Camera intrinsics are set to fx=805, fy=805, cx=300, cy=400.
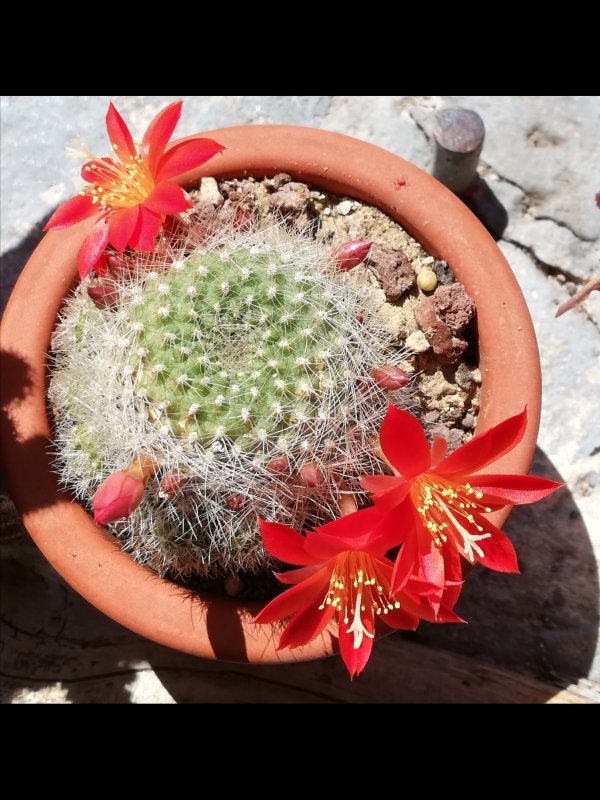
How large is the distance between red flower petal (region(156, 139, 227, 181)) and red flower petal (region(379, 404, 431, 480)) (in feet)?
1.56

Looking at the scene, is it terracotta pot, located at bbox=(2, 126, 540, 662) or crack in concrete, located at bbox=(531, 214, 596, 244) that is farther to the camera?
crack in concrete, located at bbox=(531, 214, 596, 244)

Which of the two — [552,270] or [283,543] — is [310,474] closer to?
[283,543]

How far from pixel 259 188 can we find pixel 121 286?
0.40 metres

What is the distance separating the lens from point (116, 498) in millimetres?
1002

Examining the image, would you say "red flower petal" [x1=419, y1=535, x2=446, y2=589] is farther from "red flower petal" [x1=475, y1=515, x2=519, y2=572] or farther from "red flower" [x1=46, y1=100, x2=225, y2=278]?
"red flower" [x1=46, y1=100, x2=225, y2=278]

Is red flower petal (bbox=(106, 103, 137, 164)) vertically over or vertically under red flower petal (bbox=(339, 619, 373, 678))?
over

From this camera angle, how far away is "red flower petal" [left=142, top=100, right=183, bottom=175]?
1.12 m

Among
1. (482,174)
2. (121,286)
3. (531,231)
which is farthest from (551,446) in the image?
(121,286)

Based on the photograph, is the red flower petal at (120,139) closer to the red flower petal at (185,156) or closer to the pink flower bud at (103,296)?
the red flower petal at (185,156)

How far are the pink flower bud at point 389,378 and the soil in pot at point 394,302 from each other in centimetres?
13

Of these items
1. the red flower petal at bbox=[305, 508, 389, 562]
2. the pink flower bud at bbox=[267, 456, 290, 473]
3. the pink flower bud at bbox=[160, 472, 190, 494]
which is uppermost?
the red flower petal at bbox=[305, 508, 389, 562]

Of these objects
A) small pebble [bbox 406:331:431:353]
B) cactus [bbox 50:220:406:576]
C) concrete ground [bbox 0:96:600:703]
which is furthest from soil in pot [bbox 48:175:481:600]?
concrete ground [bbox 0:96:600:703]

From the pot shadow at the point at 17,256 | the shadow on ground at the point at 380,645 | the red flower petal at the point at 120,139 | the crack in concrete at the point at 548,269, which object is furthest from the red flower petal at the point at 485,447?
Result: the pot shadow at the point at 17,256

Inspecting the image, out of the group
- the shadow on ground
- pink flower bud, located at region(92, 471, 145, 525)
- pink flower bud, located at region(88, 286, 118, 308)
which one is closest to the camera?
pink flower bud, located at region(92, 471, 145, 525)
